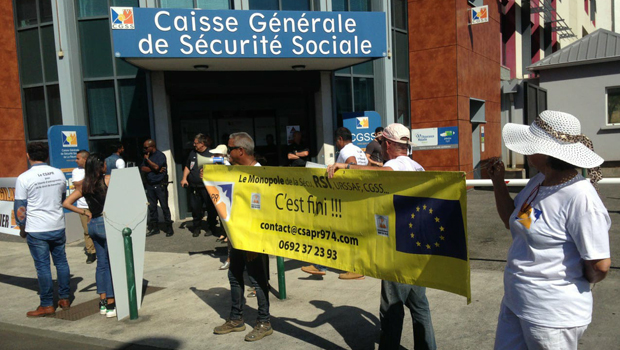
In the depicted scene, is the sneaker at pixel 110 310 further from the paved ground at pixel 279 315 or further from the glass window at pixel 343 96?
the glass window at pixel 343 96

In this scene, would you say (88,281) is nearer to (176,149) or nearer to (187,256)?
(187,256)

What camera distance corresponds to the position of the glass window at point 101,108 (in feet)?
40.8

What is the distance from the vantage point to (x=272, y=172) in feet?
15.1

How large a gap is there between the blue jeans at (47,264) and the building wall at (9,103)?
8370mm

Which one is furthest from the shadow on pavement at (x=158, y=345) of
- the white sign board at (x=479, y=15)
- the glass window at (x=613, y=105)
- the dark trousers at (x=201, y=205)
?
the glass window at (x=613, y=105)

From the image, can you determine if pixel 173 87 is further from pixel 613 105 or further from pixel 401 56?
pixel 613 105

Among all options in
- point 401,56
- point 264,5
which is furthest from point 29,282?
point 401,56

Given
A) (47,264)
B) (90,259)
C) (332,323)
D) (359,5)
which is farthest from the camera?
(359,5)

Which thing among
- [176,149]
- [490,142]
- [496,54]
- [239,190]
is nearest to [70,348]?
[239,190]

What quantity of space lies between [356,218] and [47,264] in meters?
4.16

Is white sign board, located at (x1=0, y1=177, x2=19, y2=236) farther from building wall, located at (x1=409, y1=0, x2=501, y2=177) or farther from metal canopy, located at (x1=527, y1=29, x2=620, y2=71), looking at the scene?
metal canopy, located at (x1=527, y1=29, x2=620, y2=71)

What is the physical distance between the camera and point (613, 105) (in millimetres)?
18344

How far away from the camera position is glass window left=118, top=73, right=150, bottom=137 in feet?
40.3

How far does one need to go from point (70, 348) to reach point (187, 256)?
12.6ft
